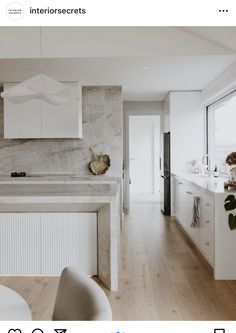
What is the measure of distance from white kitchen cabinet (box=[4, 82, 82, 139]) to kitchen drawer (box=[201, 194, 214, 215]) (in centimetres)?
215

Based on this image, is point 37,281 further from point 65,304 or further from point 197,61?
point 197,61

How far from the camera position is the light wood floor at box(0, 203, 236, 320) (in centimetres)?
220

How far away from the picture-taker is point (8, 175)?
516 centimetres

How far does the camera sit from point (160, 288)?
8.62ft

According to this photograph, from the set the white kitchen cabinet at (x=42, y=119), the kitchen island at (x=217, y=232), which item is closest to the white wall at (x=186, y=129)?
the white kitchen cabinet at (x=42, y=119)

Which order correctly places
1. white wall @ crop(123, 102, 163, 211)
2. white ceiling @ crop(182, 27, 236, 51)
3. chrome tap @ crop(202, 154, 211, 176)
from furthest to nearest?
white wall @ crop(123, 102, 163, 211) < chrome tap @ crop(202, 154, 211, 176) < white ceiling @ crop(182, 27, 236, 51)

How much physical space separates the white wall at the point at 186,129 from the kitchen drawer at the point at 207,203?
2313 mm

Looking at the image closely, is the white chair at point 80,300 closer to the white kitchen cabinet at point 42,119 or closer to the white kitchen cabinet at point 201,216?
the white kitchen cabinet at point 201,216

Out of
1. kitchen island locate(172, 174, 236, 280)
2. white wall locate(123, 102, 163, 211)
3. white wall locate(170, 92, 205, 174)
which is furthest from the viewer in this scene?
white wall locate(123, 102, 163, 211)

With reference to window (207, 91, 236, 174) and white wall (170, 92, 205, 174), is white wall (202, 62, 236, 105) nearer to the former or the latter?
window (207, 91, 236, 174)

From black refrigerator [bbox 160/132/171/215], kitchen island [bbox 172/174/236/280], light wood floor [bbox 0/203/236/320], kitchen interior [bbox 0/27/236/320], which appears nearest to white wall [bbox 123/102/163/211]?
kitchen interior [bbox 0/27/236/320]

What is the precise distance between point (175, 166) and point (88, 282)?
4797 mm
